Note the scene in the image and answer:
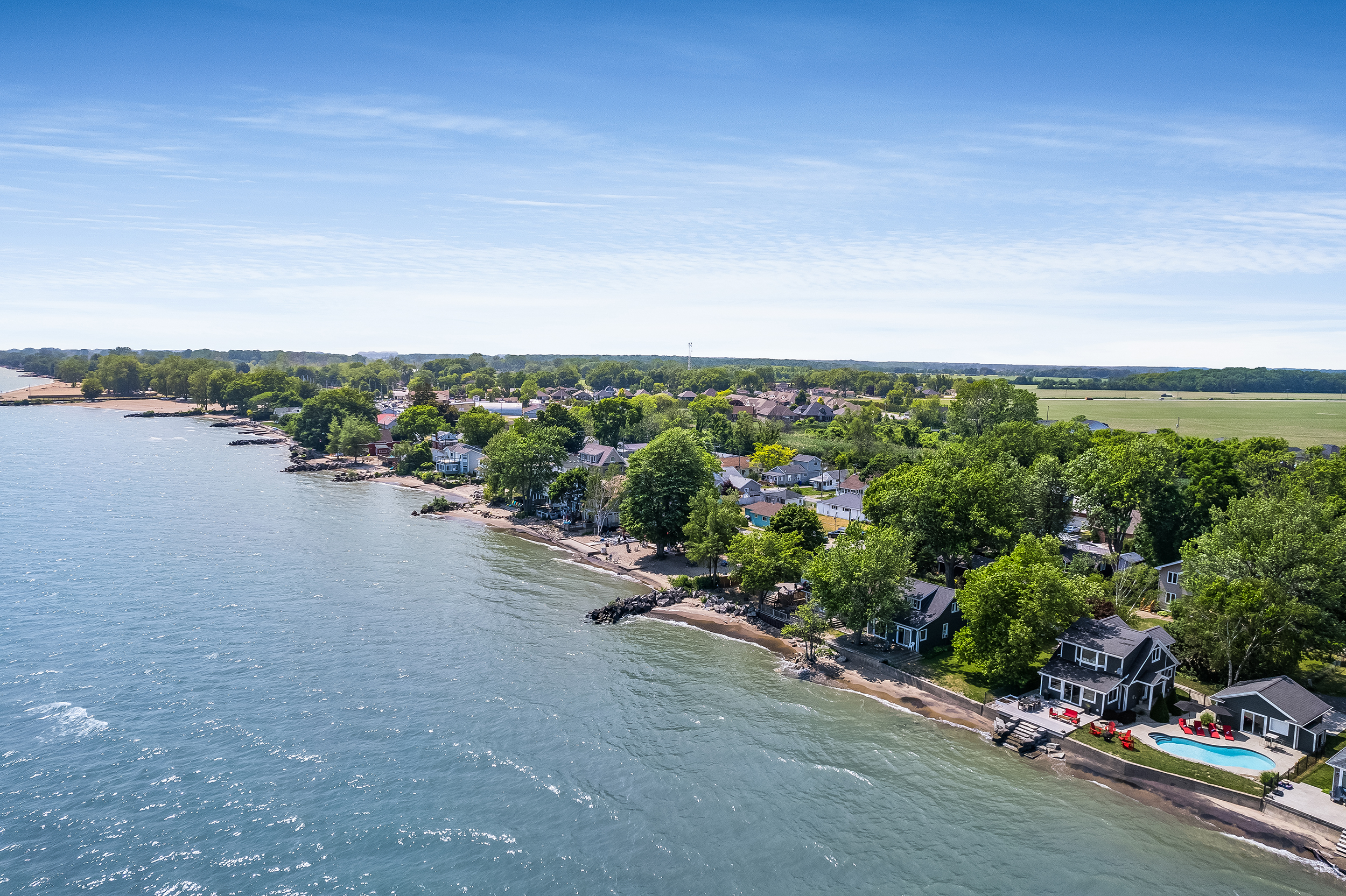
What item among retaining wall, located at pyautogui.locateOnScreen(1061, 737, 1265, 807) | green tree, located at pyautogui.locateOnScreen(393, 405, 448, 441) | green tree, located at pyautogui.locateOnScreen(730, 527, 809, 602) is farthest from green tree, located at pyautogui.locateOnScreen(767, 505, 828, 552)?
green tree, located at pyautogui.locateOnScreen(393, 405, 448, 441)

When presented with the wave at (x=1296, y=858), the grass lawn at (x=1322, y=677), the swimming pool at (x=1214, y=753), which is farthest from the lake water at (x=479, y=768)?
the grass lawn at (x=1322, y=677)

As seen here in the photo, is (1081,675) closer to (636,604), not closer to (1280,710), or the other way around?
(1280,710)

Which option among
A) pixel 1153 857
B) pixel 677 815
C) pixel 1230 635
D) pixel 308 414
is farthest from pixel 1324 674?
pixel 308 414

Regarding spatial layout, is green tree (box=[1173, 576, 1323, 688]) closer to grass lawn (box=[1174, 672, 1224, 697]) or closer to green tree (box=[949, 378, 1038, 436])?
grass lawn (box=[1174, 672, 1224, 697])

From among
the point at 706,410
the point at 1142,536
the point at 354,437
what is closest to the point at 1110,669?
the point at 1142,536

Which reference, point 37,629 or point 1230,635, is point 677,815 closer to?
point 1230,635
